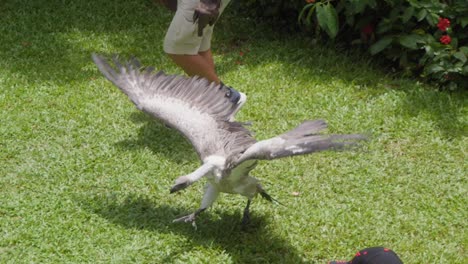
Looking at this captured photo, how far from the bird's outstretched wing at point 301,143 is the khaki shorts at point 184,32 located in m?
1.64

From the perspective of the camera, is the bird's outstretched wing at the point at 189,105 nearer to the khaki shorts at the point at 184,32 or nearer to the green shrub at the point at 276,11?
the khaki shorts at the point at 184,32

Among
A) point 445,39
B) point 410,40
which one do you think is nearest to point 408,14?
point 410,40

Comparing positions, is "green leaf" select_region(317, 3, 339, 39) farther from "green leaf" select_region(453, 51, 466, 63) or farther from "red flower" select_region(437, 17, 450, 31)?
"green leaf" select_region(453, 51, 466, 63)

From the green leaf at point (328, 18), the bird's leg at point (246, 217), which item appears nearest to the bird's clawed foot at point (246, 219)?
the bird's leg at point (246, 217)

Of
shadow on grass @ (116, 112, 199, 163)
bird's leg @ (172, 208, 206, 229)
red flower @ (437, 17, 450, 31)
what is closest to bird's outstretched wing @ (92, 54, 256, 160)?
bird's leg @ (172, 208, 206, 229)

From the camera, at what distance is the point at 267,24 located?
7.23 m

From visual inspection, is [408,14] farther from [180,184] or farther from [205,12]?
[180,184]

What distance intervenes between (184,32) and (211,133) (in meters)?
1.15

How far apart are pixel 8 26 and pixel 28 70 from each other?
1237 mm

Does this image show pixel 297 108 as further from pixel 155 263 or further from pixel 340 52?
pixel 155 263

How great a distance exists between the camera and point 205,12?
477 cm

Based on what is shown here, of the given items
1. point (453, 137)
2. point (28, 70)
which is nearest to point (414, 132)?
point (453, 137)

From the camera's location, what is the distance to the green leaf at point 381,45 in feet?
19.5

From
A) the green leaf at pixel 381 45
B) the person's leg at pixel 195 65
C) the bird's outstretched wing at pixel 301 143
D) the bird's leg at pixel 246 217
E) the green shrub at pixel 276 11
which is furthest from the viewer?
the green shrub at pixel 276 11
